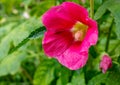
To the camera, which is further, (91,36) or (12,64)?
(12,64)

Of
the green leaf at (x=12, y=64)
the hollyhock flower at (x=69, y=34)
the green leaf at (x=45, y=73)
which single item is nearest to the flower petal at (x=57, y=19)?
the hollyhock flower at (x=69, y=34)

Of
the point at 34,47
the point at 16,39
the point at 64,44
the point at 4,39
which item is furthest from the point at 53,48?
the point at 34,47

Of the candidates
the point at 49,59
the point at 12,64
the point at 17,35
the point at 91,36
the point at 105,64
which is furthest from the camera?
the point at 12,64

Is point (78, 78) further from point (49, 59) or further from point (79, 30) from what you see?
point (49, 59)

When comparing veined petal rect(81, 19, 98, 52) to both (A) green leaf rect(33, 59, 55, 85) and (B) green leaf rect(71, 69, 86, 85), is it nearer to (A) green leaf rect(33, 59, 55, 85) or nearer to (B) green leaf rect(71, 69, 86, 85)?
(B) green leaf rect(71, 69, 86, 85)

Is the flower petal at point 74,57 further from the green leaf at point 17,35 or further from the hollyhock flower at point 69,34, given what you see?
the green leaf at point 17,35

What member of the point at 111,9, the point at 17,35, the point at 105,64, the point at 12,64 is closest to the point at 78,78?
the point at 105,64

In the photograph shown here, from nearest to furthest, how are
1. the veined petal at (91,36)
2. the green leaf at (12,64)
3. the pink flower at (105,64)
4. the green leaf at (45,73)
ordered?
the veined petal at (91,36), the pink flower at (105,64), the green leaf at (45,73), the green leaf at (12,64)

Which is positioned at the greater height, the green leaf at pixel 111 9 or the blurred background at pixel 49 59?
the green leaf at pixel 111 9
